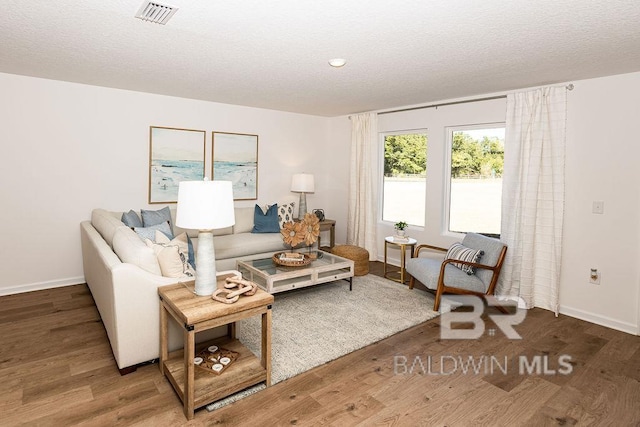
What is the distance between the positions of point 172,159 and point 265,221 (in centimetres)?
150

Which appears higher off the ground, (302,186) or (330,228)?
(302,186)

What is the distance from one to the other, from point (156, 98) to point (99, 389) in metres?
3.59

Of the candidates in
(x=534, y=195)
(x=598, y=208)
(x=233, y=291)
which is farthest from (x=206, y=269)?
(x=598, y=208)

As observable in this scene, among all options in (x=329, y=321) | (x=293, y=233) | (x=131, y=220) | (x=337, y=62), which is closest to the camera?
(x=337, y=62)

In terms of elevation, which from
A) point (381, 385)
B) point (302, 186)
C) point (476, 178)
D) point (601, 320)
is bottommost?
point (381, 385)

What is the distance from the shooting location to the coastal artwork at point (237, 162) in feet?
17.3

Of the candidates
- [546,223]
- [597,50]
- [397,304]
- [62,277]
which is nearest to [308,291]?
[397,304]

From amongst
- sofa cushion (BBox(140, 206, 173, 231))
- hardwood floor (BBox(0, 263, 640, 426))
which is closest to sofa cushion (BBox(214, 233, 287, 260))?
sofa cushion (BBox(140, 206, 173, 231))

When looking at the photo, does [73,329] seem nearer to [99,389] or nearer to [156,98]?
[99,389]

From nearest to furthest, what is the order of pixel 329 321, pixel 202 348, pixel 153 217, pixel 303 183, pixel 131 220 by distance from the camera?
pixel 202 348, pixel 329 321, pixel 131 220, pixel 153 217, pixel 303 183

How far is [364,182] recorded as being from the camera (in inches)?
→ 228

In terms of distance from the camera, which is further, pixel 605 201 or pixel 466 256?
pixel 466 256

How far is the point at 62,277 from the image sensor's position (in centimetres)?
430

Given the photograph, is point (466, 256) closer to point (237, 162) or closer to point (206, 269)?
point (206, 269)
